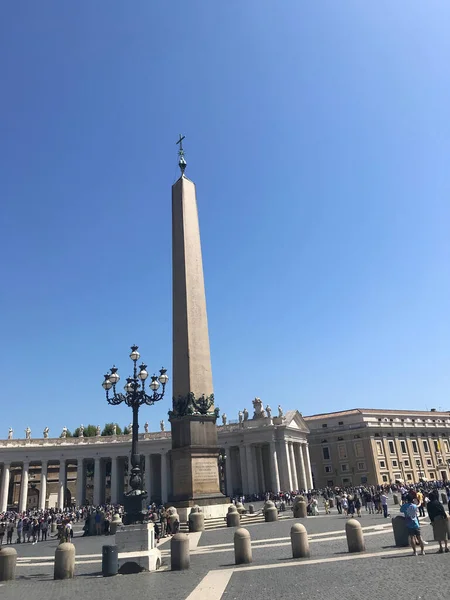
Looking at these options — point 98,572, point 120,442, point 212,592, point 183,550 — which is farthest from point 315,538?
point 120,442

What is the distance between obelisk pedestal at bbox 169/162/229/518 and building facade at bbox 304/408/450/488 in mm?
54712

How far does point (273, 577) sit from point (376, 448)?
66572mm

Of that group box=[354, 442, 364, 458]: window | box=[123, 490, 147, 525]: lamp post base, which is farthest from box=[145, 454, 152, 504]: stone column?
box=[123, 490, 147, 525]: lamp post base

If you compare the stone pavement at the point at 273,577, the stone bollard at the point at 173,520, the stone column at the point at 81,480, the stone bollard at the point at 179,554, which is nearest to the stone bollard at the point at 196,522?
the stone bollard at the point at 173,520

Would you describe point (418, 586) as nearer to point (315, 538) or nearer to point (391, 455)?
point (315, 538)

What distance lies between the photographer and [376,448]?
228 ft

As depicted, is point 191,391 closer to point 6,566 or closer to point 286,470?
point 6,566

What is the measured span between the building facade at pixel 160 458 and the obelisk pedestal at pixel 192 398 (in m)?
38.1

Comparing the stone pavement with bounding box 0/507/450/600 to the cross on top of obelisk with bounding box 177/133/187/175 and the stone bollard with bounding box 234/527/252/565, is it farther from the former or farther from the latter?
the cross on top of obelisk with bounding box 177/133/187/175

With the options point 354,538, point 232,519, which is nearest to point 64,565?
point 354,538

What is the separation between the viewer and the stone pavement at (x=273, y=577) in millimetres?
7316

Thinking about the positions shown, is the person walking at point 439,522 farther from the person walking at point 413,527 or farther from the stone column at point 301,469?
the stone column at point 301,469

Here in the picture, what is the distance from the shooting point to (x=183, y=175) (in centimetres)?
2605

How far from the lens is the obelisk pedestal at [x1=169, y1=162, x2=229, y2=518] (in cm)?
2011
